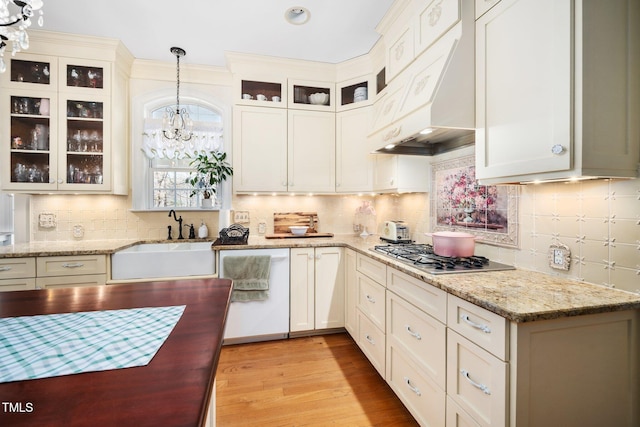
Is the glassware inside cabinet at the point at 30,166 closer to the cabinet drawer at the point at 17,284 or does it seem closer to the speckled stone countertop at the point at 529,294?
the cabinet drawer at the point at 17,284

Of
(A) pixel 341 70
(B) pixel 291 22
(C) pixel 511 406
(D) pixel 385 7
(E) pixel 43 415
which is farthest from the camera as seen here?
(A) pixel 341 70

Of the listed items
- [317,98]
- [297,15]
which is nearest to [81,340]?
[297,15]

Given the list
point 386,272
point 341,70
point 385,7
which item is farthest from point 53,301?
point 341,70

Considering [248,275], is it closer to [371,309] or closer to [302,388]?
[302,388]

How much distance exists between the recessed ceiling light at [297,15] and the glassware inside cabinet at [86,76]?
1802 mm

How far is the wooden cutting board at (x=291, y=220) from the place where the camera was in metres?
3.16

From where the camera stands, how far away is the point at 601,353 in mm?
1112

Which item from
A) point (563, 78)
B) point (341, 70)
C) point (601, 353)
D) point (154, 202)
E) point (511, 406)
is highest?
point (341, 70)

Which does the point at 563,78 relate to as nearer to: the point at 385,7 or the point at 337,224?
the point at 385,7

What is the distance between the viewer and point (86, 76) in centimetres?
258

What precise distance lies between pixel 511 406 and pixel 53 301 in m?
1.80

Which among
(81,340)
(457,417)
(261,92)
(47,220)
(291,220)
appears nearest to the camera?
(81,340)

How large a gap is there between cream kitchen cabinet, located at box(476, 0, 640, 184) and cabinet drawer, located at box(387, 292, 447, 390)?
0.85 metres

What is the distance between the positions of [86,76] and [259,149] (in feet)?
5.44
